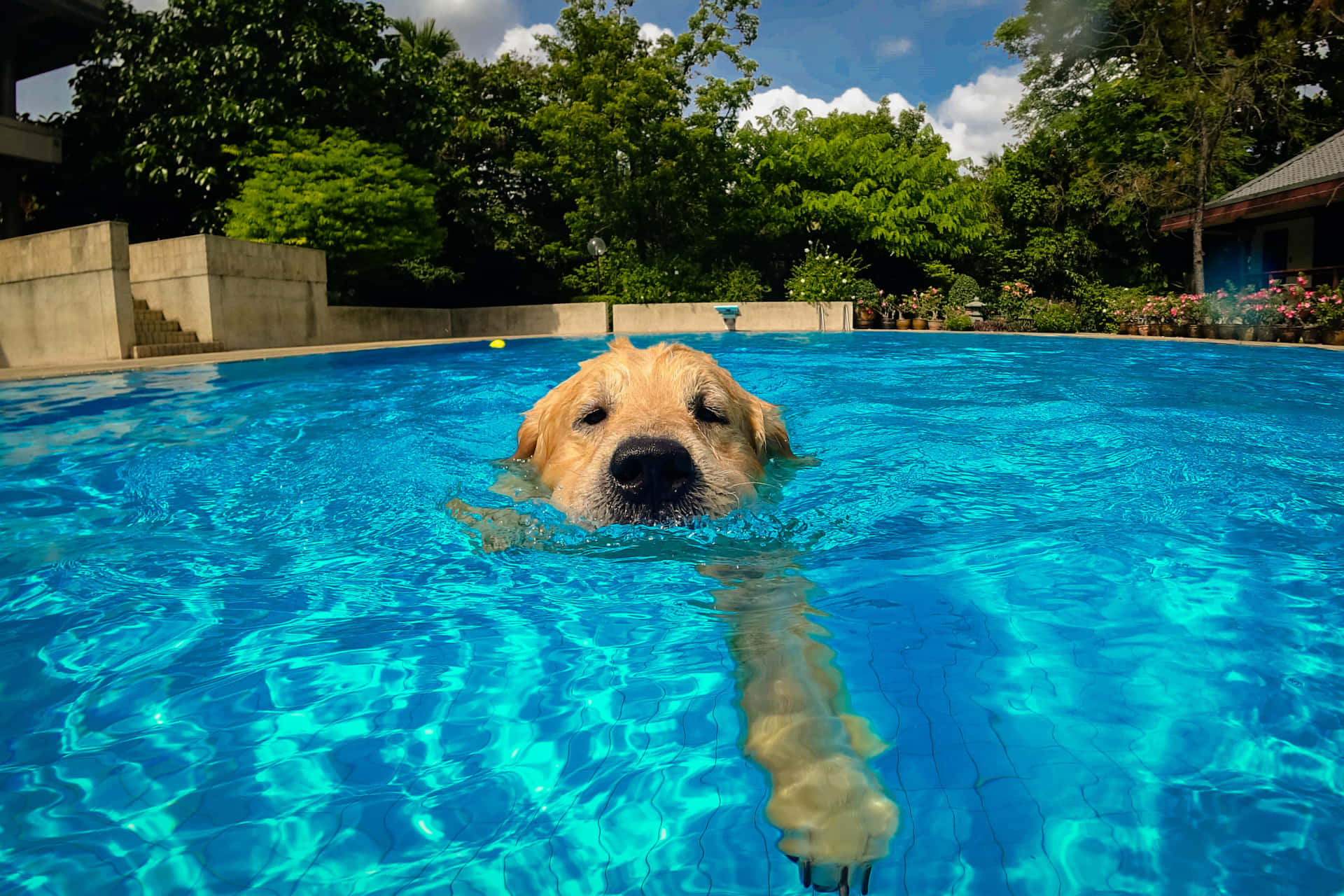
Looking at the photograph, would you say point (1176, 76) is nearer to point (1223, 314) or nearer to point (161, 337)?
point (1223, 314)

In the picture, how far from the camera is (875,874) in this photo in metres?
1.75

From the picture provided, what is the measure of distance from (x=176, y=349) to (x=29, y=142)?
1064cm

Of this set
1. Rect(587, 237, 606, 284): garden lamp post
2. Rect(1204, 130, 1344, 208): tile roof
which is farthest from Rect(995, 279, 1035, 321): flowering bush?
Rect(587, 237, 606, 284): garden lamp post

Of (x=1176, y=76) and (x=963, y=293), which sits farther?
(x=1176, y=76)

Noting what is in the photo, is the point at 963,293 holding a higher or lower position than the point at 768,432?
higher

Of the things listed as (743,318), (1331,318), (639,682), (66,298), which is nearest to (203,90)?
(66,298)

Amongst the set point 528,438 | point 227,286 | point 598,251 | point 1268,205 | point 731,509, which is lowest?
point 731,509

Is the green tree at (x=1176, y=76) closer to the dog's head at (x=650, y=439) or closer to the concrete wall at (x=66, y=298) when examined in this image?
the dog's head at (x=650, y=439)

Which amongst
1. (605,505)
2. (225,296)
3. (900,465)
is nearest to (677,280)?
(225,296)

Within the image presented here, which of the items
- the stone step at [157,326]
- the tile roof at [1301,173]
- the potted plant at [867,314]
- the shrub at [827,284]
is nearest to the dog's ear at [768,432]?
the stone step at [157,326]

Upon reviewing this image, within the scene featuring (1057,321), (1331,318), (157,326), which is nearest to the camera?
(1331,318)

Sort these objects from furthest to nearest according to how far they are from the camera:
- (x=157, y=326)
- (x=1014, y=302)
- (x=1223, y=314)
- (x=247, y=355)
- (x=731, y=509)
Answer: (x=1014, y=302) → (x=1223, y=314) → (x=157, y=326) → (x=247, y=355) → (x=731, y=509)

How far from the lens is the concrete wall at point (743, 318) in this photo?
25.8m

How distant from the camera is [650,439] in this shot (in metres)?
3.66
